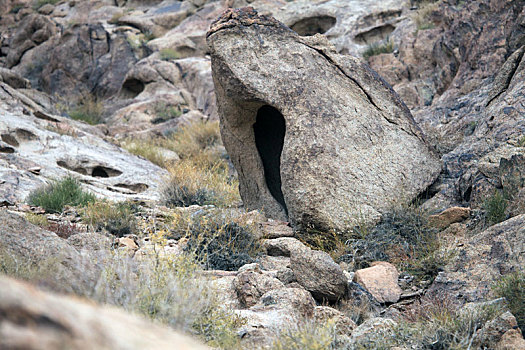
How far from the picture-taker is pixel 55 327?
47.7 inches

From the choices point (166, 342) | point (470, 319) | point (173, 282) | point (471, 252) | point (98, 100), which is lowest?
point (98, 100)

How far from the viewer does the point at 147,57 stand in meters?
19.8

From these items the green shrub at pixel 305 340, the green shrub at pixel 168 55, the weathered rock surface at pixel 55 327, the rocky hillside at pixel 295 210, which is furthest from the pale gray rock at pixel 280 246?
the green shrub at pixel 168 55

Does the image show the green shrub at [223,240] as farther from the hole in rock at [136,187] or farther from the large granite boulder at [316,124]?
the hole in rock at [136,187]

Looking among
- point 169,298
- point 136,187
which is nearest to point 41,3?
point 136,187

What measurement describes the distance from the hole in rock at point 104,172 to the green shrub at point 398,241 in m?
4.93

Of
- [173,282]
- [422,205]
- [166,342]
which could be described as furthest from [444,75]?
[166,342]

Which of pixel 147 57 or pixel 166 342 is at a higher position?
pixel 166 342

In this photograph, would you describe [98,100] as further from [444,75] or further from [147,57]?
[444,75]

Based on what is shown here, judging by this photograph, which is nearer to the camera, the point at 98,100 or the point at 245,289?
the point at 245,289

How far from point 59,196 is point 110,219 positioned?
1.14 meters

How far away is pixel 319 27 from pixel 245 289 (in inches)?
593

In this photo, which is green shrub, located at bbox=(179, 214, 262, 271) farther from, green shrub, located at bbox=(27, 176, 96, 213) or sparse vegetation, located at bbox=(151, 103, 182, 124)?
sparse vegetation, located at bbox=(151, 103, 182, 124)

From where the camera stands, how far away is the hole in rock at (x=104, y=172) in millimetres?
8961
